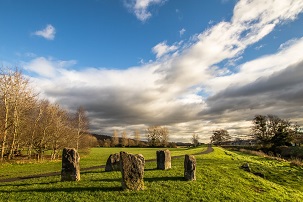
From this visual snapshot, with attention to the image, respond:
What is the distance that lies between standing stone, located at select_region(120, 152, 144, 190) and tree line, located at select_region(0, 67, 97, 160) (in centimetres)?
3051

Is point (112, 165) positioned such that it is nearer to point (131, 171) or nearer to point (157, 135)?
point (131, 171)

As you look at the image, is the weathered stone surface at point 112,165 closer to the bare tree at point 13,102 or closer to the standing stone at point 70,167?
the standing stone at point 70,167

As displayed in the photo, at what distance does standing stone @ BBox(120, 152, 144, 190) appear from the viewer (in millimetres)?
19406

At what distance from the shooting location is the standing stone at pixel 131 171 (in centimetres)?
1941

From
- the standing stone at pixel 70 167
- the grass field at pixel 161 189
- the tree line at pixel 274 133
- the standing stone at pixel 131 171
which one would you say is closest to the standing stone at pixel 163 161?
the grass field at pixel 161 189

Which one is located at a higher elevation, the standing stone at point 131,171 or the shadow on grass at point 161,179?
the standing stone at point 131,171

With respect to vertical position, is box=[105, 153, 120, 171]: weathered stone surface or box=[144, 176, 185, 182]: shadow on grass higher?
box=[105, 153, 120, 171]: weathered stone surface

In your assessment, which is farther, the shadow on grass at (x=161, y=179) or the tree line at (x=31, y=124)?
the tree line at (x=31, y=124)

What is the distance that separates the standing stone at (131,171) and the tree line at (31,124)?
30515 millimetres

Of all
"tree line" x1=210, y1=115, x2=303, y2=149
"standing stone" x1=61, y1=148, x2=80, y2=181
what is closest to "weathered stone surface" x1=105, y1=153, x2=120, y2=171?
"standing stone" x1=61, y1=148, x2=80, y2=181

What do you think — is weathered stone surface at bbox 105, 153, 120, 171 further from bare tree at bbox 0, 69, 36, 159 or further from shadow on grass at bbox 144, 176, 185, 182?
bare tree at bbox 0, 69, 36, 159

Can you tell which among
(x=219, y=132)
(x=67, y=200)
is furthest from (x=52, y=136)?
(x=219, y=132)

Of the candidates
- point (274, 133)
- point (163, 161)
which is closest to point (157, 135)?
point (274, 133)

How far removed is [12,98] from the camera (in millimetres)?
45344
